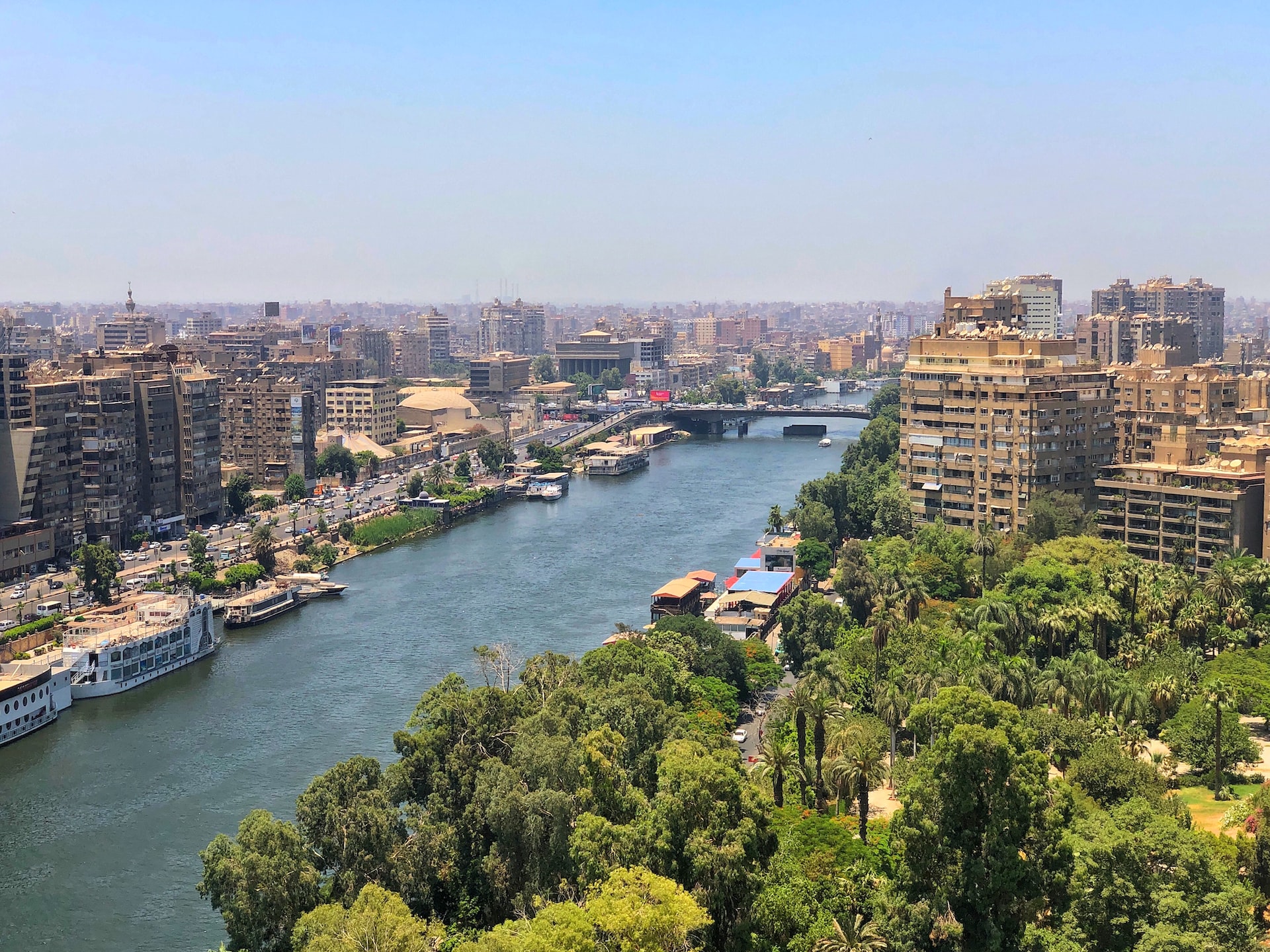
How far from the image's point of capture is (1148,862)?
437 inches

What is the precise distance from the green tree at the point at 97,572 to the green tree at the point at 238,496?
387 inches

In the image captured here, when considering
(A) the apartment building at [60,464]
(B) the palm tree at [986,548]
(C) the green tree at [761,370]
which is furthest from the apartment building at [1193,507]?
(C) the green tree at [761,370]

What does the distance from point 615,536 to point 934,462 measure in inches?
429

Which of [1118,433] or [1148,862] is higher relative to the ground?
[1118,433]

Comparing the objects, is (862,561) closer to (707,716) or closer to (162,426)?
(707,716)

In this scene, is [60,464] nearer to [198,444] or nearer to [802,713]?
[198,444]

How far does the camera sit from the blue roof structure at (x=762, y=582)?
85.4ft

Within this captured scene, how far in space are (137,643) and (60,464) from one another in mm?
9417

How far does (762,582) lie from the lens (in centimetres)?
2656

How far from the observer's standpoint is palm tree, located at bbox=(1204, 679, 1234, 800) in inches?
571

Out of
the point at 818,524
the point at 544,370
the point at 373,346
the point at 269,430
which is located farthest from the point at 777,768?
the point at 544,370

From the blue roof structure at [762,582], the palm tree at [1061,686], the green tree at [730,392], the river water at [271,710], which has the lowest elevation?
the river water at [271,710]

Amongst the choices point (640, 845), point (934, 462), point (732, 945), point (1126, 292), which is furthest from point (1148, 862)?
point (1126, 292)

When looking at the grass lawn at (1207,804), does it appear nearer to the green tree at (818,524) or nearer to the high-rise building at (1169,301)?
the green tree at (818,524)
